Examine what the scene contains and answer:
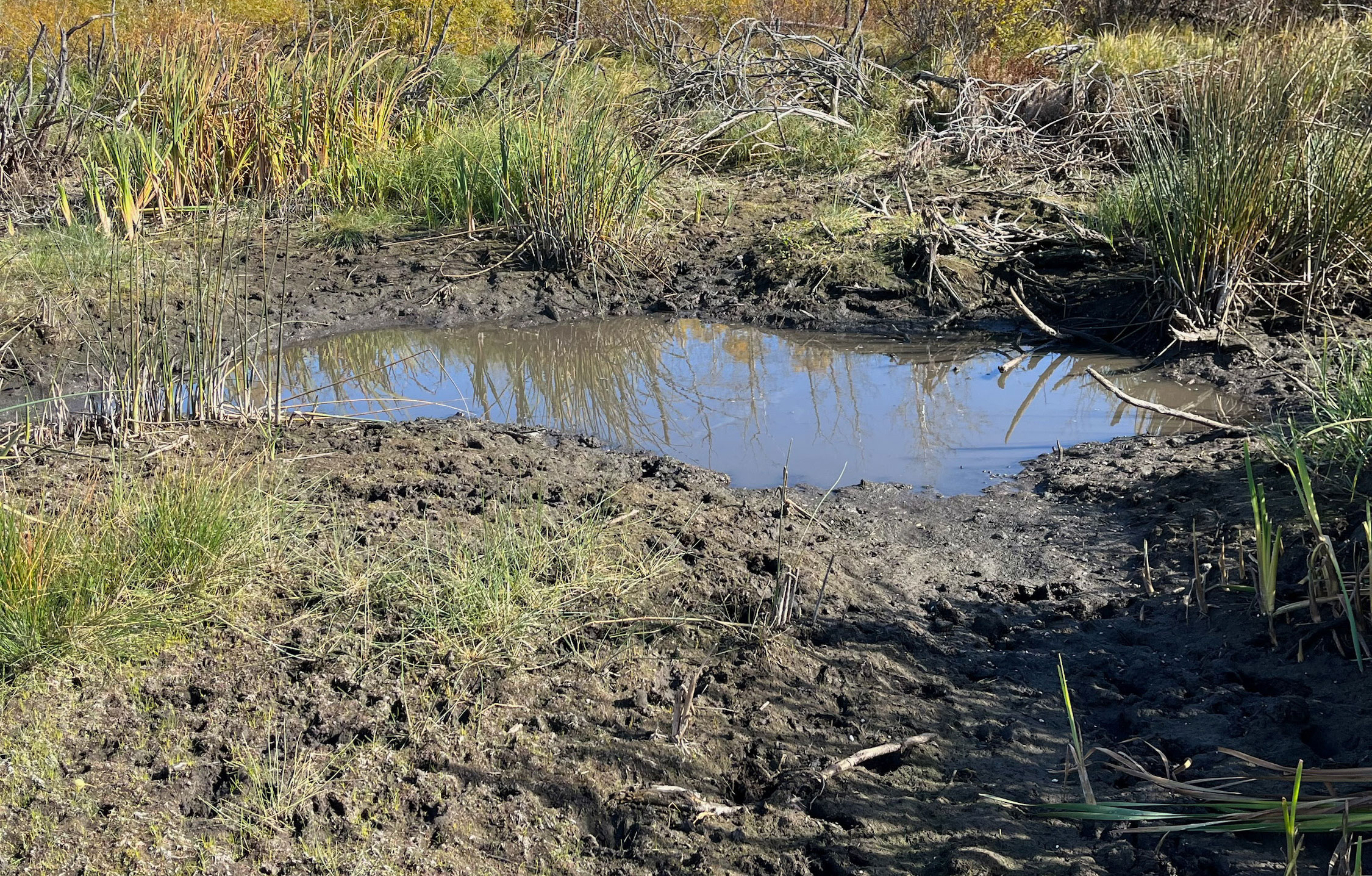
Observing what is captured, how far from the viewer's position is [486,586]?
298 cm

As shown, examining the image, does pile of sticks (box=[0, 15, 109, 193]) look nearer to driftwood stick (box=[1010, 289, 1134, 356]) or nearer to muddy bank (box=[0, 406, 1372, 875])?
muddy bank (box=[0, 406, 1372, 875])

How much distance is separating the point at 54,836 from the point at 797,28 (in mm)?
13912

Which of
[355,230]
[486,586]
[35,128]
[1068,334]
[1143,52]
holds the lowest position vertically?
[486,586]

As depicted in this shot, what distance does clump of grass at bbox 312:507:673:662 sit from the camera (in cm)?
291

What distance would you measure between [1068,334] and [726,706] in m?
3.97

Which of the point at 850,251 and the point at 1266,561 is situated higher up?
the point at 850,251

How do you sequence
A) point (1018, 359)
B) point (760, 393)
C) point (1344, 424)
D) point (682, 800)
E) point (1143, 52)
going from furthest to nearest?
point (1143, 52) → point (1018, 359) → point (760, 393) → point (1344, 424) → point (682, 800)

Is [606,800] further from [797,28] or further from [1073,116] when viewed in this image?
[797,28]

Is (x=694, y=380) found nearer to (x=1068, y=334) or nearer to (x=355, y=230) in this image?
(x=1068, y=334)

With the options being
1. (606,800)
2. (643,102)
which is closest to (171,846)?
(606,800)

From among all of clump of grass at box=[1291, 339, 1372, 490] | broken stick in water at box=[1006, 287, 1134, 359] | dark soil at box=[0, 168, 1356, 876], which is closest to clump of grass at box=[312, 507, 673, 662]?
dark soil at box=[0, 168, 1356, 876]

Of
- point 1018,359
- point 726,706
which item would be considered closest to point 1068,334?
point 1018,359

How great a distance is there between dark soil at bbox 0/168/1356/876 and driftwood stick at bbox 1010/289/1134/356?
1807 mm

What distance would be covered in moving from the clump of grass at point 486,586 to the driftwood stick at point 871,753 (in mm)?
825
